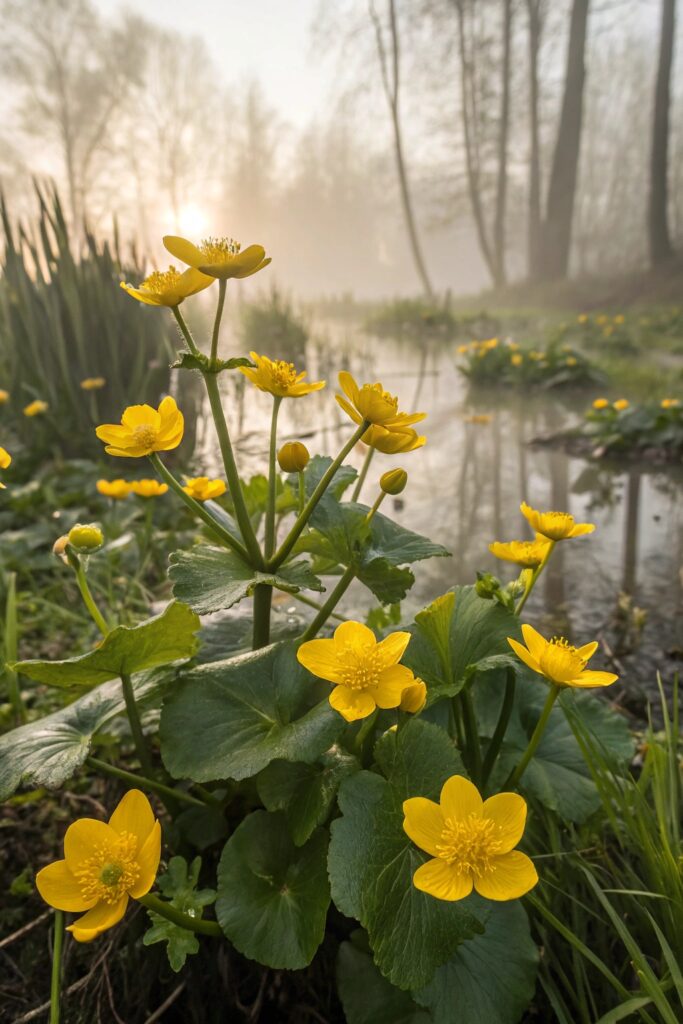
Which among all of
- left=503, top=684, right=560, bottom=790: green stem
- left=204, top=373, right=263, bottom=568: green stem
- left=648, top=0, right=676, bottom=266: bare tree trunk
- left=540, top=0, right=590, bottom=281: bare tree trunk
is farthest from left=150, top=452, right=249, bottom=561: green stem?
left=540, top=0, right=590, bottom=281: bare tree trunk

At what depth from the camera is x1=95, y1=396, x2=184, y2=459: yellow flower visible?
0.63 metres

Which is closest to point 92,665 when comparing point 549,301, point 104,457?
point 104,457

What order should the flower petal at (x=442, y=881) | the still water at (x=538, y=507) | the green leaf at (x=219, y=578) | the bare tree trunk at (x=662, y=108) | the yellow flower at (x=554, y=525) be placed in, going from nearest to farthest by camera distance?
1. the flower petal at (x=442, y=881)
2. the green leaf at (x=219, y=578)
3. the yellow flower at (x=554, y=525)
4. the still water at (x=538, y=507)
5. the bare tree trunk at (x=662, y=108)

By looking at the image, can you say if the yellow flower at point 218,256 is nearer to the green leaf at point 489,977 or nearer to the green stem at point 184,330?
the green stem at point 184,330

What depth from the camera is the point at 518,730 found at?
79 centimetres

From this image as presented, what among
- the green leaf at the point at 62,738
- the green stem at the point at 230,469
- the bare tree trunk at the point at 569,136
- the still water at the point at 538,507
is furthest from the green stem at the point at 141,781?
the bare tree trunk at the point at 569,136

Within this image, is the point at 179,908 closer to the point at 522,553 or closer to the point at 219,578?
the point at 219,578

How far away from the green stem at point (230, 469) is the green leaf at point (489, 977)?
38 centimetres

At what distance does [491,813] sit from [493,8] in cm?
1547

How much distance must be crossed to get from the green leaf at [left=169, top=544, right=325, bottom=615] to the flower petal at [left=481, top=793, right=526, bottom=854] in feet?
0.77

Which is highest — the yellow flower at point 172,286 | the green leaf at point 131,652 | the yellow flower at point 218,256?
the yellow flower at point 218,256

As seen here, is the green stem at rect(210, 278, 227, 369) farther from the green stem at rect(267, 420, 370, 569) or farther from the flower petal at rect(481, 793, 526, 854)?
the flower petal at rect(481, 793, 526, 854)

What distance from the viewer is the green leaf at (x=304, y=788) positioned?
1.89 ft

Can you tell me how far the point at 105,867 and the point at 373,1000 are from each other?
0.29 metres
